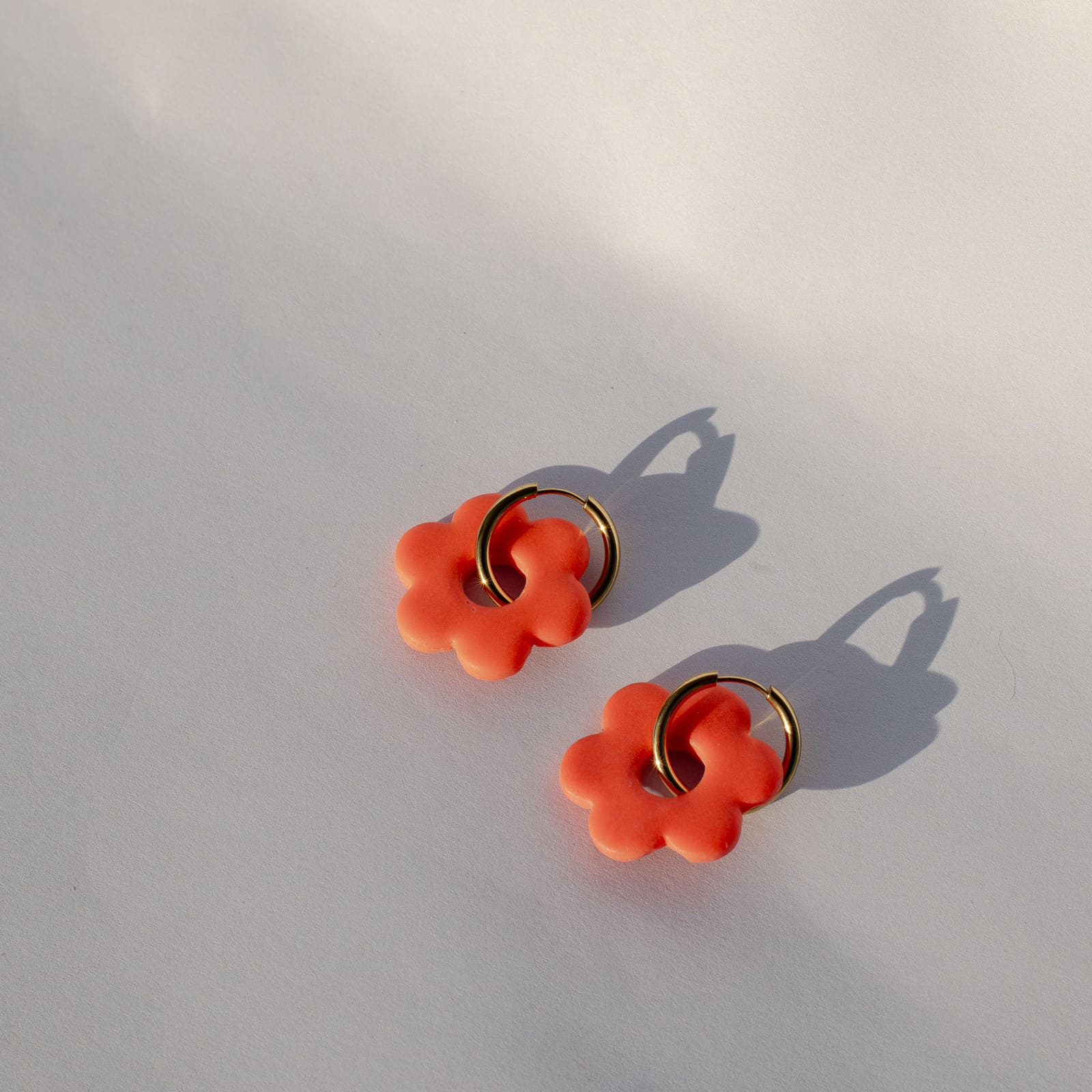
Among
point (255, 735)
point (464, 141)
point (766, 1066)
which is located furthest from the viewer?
point (464, 141)

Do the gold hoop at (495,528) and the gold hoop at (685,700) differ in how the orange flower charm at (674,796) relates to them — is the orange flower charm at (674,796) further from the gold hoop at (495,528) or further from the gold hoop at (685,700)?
the gold hoop at (495,528)

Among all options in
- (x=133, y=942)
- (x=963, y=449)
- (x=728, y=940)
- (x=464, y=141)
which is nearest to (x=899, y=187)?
(x=963, y=449)

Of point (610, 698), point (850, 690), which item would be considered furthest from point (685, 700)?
point (850, 690)

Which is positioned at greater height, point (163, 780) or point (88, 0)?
point (88, 0)

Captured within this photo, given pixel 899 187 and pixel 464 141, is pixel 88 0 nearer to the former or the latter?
pixel 464 141

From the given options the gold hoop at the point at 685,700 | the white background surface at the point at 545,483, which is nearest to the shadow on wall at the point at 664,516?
the white background surface at the point at 545,483

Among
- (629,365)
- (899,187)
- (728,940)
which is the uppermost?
(899,187)

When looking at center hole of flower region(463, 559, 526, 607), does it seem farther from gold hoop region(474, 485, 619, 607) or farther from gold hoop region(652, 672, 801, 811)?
gold hoop region(652, 672, 801, 811)
